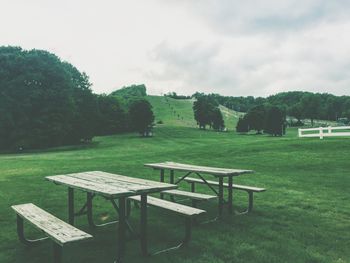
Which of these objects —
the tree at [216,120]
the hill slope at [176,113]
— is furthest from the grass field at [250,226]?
the hill slope at [176,113]

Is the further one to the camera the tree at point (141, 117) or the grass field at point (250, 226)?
the tree at point (141, 117)

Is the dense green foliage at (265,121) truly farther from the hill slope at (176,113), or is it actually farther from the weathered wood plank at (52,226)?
the weathered wood plank at (52,226)

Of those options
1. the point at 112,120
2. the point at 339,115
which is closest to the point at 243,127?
the point at 112,120

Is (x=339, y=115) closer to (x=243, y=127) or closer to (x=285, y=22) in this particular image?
(x=243, y=127)

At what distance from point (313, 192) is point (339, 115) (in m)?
126

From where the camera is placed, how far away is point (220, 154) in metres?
21.7

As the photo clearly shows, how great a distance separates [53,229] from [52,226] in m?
0.21

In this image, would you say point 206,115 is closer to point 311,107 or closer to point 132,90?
point 311,107

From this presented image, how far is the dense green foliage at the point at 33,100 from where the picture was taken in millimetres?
38906

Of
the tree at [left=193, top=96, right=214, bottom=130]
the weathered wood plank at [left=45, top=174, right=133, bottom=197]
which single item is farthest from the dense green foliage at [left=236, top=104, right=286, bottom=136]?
the weathered wood plank at [left=45, top=174, right=133, bottom=197]

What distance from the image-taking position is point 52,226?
16.9 ft

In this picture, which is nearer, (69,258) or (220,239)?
(69,258)

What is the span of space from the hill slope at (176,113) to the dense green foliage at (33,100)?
Result: 60.6 metres

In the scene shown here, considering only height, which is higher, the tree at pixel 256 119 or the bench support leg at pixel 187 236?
the tree at pixel 256 119
